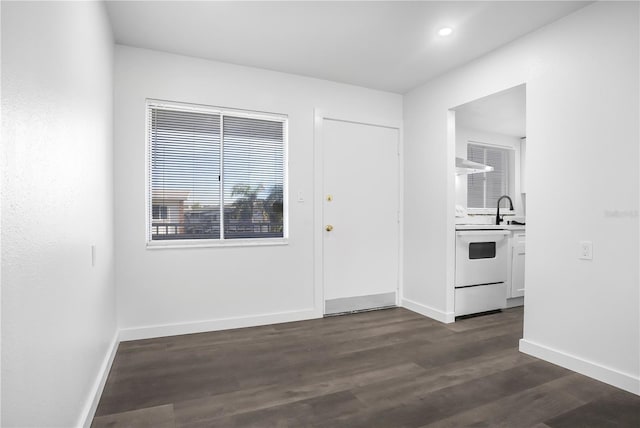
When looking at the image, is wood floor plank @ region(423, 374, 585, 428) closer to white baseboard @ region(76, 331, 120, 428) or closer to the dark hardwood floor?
the dark hardwood floor

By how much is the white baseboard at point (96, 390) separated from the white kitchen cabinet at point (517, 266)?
4.22 metres

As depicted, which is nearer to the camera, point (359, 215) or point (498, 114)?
point (359, 215)

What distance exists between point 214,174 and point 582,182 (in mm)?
3089

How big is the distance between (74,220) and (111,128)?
5.17ft

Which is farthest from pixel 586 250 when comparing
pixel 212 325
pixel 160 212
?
pixel 160 212

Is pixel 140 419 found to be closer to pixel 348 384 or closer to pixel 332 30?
pixel 348 384

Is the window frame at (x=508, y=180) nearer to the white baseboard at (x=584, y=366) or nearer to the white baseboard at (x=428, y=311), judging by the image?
the white baseboard at (x=428, y=311)

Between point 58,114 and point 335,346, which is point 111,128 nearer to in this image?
point 58,114

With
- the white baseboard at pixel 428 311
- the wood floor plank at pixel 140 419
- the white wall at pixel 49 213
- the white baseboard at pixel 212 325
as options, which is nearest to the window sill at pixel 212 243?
the white baseboard at pixel 212 325

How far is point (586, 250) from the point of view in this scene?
244 centimetres

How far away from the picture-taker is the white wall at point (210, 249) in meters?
3.05

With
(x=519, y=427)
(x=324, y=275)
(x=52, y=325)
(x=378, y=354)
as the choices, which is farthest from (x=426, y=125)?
(x=52, y=325)

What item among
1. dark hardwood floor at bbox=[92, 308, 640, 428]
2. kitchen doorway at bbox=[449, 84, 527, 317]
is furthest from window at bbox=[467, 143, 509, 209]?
dark hardwood floor at bbox=[92, 308, 640, 428]

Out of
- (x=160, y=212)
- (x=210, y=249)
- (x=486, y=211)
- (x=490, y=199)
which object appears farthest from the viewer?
(x=490, y=199)
